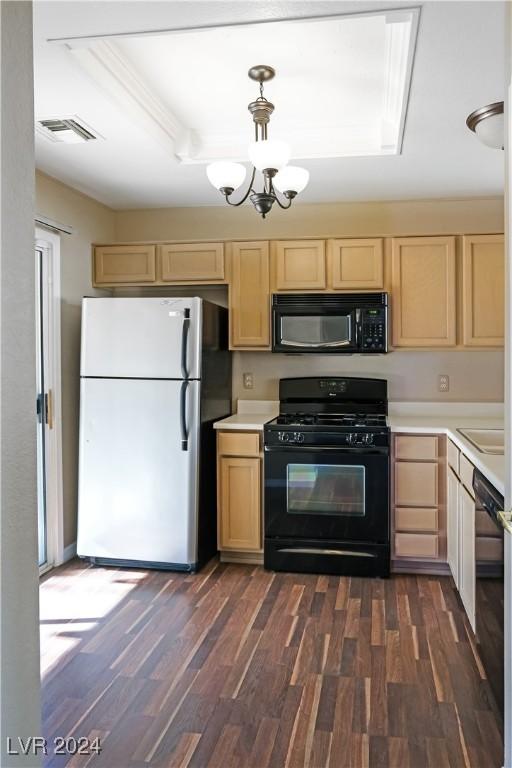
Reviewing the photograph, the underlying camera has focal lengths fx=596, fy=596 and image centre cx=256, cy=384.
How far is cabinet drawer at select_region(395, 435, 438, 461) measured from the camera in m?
3.58

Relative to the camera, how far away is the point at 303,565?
143 inches

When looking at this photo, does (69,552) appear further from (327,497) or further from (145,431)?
(327,497)

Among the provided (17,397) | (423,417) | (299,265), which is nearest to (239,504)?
(423,417)

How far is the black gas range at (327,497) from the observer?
356cm

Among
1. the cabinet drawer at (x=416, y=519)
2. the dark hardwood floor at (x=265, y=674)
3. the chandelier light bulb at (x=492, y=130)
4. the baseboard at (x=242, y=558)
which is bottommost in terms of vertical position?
the dark hardwood floor at (x=265, y=674)

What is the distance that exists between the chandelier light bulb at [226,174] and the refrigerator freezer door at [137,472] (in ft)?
4.40

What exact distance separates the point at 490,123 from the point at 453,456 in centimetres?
190

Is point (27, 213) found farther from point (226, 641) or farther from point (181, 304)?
point (181, 304)

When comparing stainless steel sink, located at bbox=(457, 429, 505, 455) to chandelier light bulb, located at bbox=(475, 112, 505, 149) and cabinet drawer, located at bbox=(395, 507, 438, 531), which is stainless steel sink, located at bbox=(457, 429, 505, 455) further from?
chandelier light bulb, located at bbox=(475, 112, 505, 149)

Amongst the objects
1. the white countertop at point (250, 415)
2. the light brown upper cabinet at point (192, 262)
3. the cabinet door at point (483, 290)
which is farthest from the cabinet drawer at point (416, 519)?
the light brown upper cabinet at point (192, 262)

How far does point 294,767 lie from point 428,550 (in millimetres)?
1947

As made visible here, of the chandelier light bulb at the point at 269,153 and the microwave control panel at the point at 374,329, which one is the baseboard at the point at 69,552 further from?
the chandelier light bulb at the point at 269,153

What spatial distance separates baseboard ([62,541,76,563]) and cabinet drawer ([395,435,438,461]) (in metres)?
2.18

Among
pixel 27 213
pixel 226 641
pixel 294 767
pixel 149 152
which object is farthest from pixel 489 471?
pixel 149 152
